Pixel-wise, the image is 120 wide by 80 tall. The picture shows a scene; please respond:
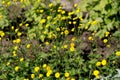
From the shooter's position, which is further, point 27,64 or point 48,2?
point 48,2

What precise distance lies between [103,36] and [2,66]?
4.92 ft

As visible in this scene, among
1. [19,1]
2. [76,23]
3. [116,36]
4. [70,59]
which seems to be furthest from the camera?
[19,1]

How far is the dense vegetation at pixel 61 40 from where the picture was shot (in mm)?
4863

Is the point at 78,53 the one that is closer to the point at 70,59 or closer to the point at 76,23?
the point at 70,59

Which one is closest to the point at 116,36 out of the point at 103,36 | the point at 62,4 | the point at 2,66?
the point at 103,36

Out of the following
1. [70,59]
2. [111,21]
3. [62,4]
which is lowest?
[70,59]

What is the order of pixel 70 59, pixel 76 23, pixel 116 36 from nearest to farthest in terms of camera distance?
1. pixel 70 59
2. pixel 116 36
3. pixel 76 23

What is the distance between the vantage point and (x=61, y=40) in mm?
5613

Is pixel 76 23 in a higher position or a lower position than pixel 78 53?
higher

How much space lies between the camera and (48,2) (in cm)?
616

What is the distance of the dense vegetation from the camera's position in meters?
4.86

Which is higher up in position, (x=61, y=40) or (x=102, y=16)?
(x=102, y=16)

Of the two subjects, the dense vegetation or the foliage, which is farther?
the foliage

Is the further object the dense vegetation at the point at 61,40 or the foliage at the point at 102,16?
the foliage at the point at 102,16
